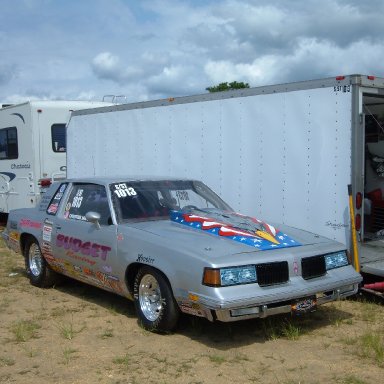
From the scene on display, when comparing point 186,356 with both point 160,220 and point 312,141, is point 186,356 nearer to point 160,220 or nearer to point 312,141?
point 160,220

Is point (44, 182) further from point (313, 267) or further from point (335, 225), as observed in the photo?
point (313, 267)

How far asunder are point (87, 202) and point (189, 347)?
2.35 meters

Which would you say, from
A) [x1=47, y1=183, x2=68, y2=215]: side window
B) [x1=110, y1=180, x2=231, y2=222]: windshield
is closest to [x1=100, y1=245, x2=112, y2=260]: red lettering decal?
[x1=110, y1=180, x2=231, y2=222]: windshield

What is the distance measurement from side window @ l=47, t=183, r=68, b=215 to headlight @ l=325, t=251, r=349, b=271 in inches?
134

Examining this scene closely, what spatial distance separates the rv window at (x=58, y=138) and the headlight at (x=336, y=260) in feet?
28.5

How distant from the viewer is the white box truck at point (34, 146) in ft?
41.9

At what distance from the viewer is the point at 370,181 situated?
30.4 ft

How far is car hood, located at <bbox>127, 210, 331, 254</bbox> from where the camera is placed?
5289 mm

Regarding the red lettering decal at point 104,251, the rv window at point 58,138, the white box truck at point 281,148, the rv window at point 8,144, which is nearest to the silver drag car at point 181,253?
the red lettering decal at point 104,251

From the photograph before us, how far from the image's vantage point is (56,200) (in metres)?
7.29

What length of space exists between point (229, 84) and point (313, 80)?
2871cm

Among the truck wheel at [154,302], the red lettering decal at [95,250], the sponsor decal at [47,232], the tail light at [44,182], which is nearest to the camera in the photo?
the truck wheel at [154,302]

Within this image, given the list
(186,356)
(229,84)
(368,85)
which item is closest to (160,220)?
(186,356)

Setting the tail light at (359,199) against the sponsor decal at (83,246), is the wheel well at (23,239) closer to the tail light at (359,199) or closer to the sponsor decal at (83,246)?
the sponsor decal at (83,246)
